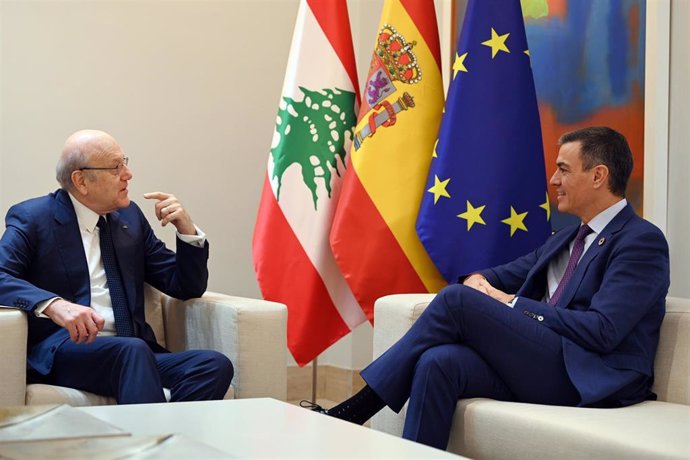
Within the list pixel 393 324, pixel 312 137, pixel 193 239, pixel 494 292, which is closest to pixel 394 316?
pixel 393 324

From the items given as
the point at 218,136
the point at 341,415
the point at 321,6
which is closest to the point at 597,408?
the point at 341,415

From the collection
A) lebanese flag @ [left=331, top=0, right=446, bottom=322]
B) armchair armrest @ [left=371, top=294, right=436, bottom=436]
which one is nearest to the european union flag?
lebanese flag @ [left=331, top=0, right=446, bottom=322]

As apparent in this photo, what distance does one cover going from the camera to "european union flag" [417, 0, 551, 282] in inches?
145

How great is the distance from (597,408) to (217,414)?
117 cm

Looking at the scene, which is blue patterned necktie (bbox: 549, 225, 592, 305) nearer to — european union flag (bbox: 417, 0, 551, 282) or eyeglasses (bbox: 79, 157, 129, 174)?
european union flag (bbox: 417, 0, 551, 282)

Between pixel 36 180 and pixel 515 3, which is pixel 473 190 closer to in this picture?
pixel 515 3

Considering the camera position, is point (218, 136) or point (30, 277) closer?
point (30, 277)

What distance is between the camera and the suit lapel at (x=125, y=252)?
132 inches

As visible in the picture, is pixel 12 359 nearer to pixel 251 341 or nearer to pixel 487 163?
pixel 251 341

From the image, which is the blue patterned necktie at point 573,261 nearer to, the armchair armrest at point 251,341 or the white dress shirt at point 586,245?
the white dress shirt at point 586,245

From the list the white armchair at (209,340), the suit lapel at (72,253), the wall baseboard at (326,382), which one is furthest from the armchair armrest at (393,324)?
the wall baseboard at (326,382)

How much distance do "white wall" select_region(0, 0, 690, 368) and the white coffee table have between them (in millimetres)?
2305

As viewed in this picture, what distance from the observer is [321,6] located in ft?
13.7

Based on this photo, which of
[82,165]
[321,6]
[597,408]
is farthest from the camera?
[321,6]
